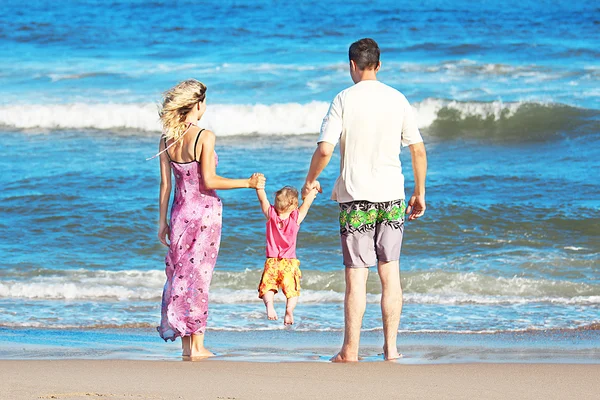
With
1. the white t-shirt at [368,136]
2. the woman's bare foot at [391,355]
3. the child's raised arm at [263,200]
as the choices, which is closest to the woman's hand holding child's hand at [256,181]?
the child's raised arm at [263,200]

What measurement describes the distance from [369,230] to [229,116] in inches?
413

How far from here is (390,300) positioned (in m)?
4.83

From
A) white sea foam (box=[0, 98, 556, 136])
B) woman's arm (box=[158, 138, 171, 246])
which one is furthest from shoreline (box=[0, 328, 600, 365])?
white sea foam (box=[0, 98, 556, 136])

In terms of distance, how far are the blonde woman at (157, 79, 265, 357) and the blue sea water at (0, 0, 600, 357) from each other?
1.02 meters

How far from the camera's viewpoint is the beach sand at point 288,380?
12.8ft

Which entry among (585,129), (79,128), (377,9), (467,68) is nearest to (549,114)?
(585,129)

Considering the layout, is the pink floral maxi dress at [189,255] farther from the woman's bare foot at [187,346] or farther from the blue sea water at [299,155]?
the blue sea water at [299,155]

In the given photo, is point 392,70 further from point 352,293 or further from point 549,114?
point 352,293

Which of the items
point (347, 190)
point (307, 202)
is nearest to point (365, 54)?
point (347, 190)

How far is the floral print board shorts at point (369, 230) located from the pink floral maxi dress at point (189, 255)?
762mm

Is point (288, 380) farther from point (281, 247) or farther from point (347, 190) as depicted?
point (281, 247)

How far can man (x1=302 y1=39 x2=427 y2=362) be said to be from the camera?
4.57m

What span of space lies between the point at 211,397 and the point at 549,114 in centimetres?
1165

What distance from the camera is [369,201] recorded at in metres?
4.64
